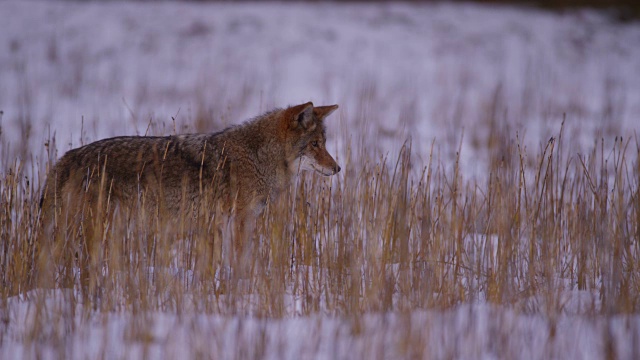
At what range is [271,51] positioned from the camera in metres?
16.2

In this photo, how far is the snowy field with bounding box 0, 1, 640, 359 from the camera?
3.22m

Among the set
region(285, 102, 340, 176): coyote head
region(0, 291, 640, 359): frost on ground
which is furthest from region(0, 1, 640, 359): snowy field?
region(285, 102, 340, 176): coyote head

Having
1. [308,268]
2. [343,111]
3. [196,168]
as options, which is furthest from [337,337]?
[343,111]

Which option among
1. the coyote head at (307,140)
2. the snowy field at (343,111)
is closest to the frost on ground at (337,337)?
the snowy field at (343,111)

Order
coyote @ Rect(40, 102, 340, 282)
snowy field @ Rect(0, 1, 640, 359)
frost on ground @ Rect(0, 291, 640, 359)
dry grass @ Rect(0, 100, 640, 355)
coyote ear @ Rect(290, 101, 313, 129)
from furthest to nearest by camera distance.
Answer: coyote ear @ Rect(290, 101, 313, 129) → coyote @ Rect(40, 102, 340, 282) → dry grass @ Rect(0, 100, 640, 355) → snowy field @ Rect(0, 1, 640, 359) → frost on ground @ Rect(0, 291, 640, 359)

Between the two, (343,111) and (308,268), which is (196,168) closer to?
(308,268)

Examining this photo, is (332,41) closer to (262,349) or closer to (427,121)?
(427,121)

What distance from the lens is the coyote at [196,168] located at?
438cm

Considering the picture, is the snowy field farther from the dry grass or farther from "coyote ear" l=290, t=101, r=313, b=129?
"coyote ear" l=290, t=101, r=313, b=129

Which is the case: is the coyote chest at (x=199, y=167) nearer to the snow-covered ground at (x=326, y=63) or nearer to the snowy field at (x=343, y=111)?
the snowy field at (x=343, y=111)

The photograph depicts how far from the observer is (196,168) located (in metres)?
4.82

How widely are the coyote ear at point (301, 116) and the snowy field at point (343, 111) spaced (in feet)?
1.42

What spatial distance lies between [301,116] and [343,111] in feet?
14.9

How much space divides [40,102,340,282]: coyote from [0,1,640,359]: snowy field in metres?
0.37
